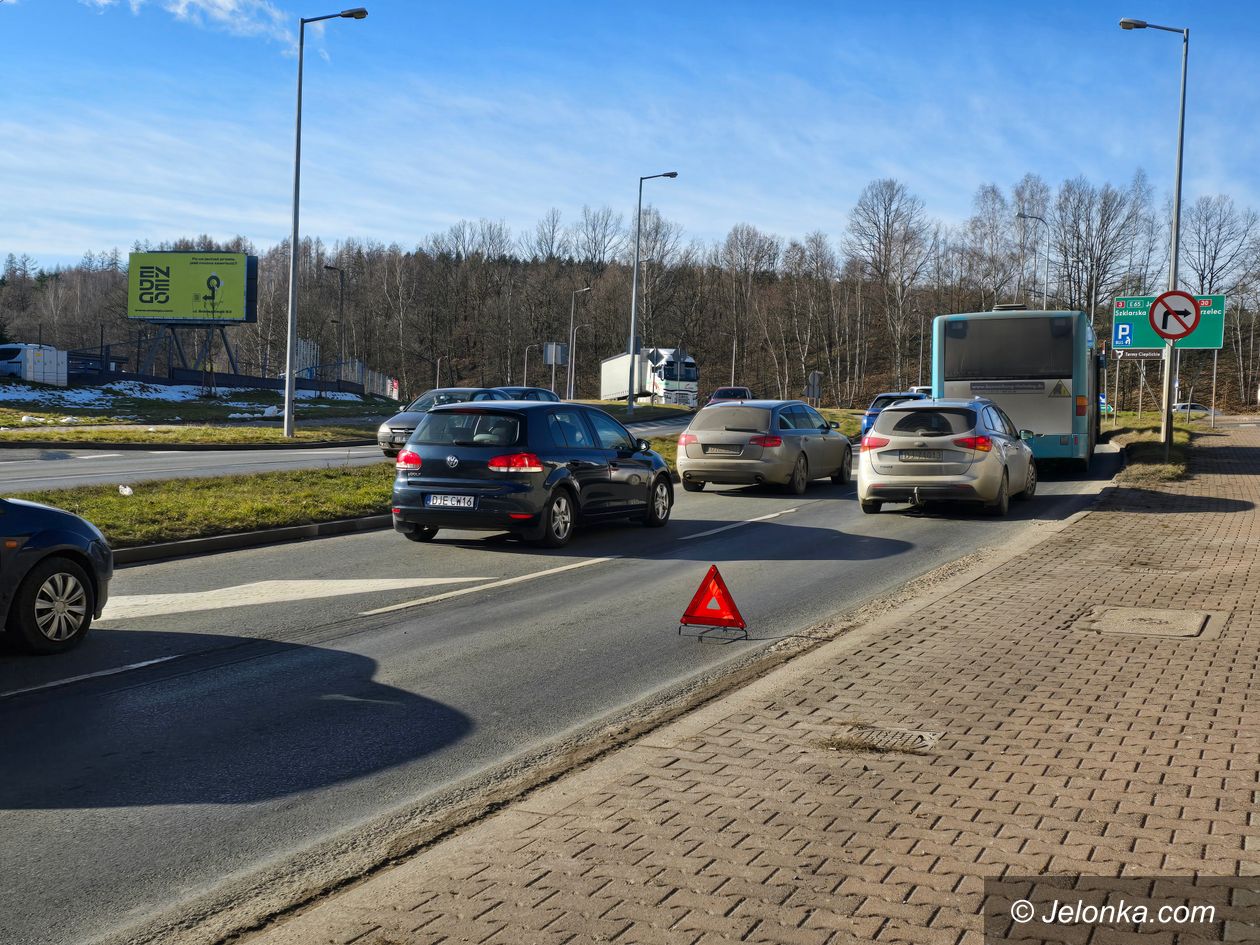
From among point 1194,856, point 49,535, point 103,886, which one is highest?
point 49,535

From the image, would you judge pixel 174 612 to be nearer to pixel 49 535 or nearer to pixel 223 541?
pixel 49 535

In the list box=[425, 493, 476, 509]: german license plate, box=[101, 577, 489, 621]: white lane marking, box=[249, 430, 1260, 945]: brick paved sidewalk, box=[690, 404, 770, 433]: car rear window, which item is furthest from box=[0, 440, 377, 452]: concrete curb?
box=[249, 430, 1260, 945]: brick paved sidewalk

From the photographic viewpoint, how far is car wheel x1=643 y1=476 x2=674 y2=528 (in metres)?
14.9

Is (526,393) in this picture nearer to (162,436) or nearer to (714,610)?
(162,436)

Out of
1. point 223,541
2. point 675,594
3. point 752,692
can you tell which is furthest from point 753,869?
point 223,541

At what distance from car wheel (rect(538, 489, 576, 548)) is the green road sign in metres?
19.6

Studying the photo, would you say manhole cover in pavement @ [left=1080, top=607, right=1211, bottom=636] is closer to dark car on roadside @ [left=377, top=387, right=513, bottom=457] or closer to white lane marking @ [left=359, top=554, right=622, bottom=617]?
white lane marking @ [left=359, top=554, right=622, bottom=617]

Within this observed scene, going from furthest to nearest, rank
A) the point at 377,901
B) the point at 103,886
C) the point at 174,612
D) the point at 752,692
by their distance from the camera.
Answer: the point at 174,612 < the point at 752,692 < the point at 103,886 < the point at 377,901

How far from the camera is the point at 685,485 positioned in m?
20.0

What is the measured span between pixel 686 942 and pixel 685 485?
16.7 m

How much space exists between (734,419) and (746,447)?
620mm

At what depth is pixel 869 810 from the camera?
4.50 meters

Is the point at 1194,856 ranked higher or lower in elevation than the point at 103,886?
higher

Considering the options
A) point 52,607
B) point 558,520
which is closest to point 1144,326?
point 558,520
